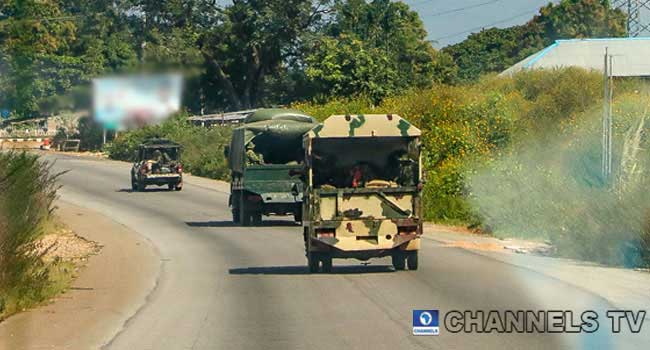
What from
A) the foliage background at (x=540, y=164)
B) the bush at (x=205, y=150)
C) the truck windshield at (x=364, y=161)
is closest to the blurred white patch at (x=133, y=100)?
the truck windshield at (x=364, y=161)

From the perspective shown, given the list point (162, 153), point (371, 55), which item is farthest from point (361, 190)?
point (371, 55)

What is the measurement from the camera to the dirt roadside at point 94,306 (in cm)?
1486

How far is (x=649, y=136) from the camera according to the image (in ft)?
97.0

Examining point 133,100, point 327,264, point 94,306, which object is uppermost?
point 133,100

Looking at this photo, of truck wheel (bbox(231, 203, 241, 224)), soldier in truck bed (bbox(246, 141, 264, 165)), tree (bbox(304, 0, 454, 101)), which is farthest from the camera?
tree (bbox(304, 0, 454, 101))

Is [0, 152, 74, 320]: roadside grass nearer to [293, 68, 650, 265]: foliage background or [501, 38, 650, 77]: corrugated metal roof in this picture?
[293, 68, 650, 265]: foliage background

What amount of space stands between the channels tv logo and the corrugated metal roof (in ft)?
156

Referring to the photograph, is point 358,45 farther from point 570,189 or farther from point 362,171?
point 362,171

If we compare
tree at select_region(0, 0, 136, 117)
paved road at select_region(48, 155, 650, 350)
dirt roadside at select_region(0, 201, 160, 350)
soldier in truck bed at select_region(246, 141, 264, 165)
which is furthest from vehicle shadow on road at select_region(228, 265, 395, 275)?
soldier in truck bed at select_region(246, 141, 264, 165)

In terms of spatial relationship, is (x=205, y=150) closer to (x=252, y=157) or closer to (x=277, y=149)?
(x=277, y=149)

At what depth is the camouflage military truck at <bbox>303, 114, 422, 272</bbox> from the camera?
20.7m

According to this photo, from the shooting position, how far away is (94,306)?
18.1 metres

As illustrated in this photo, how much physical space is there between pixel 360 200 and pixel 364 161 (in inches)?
83.6

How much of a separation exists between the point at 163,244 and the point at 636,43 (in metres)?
43.7
